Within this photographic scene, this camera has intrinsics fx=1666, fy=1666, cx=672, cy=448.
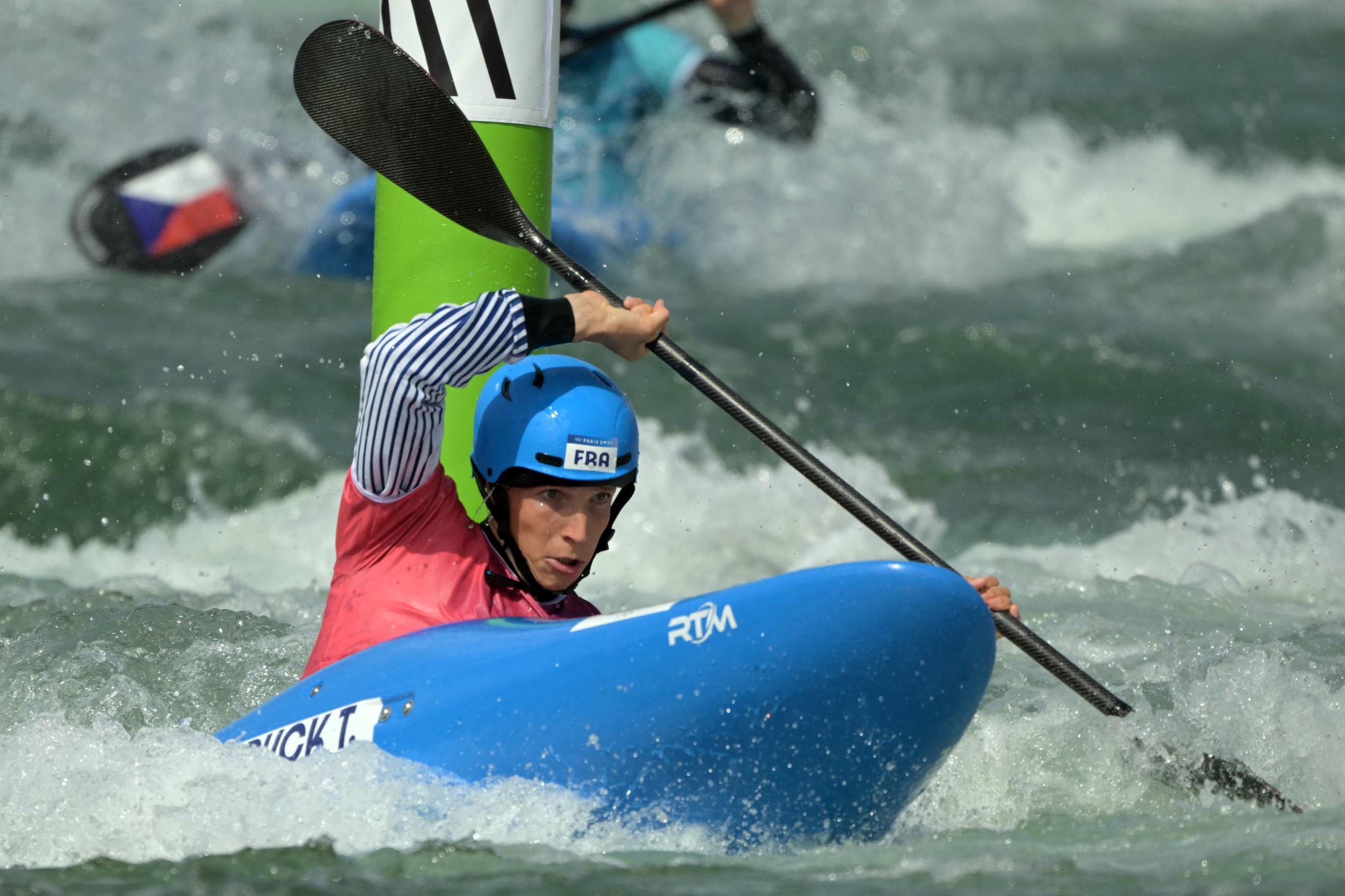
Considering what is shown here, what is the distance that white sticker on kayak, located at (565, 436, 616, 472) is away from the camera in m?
2.94

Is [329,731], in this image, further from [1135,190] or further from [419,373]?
[1135,190]

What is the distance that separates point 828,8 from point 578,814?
10634mm

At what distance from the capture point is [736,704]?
2.50 m

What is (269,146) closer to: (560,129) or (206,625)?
(560,129)

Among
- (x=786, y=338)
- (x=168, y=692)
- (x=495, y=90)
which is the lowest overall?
(x=786, y=338)

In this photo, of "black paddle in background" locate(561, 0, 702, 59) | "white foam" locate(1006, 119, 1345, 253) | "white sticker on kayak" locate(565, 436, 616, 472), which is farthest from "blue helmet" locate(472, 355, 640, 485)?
"white foam" locate(1006, 119, 1345, 253)

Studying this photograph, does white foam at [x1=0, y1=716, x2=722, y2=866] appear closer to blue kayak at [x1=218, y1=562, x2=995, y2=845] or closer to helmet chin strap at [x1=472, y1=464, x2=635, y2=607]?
blue kayak at [x1=218, y1=562, x2=995, y2=845]

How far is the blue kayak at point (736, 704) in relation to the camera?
2457 millimetres

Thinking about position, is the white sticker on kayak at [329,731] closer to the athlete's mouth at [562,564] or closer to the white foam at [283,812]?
the white foam at [283,812]

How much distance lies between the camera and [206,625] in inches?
174

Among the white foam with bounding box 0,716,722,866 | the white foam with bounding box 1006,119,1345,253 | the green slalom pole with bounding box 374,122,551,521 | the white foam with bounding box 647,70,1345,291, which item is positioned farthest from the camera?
the white foam with bounding box 1006,119,1345,253

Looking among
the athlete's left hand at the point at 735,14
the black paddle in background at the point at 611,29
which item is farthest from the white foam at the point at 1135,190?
the black paddle in background at the point at 611,29

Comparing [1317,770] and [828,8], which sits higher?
[1317,770]

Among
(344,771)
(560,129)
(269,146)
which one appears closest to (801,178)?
(560,129)
